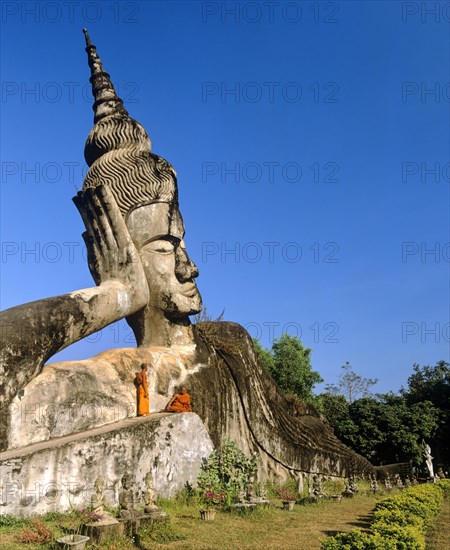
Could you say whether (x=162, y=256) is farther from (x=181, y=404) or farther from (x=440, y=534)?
(x=440, y=534)

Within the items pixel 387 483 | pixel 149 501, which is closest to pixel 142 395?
pixel 149 501

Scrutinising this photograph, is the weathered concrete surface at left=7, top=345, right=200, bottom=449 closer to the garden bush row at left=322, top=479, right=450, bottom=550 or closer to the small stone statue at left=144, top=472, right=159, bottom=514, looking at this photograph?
the small stone statue at left=144, top=472, right=159, bottom=514

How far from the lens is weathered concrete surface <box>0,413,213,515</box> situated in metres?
6.90

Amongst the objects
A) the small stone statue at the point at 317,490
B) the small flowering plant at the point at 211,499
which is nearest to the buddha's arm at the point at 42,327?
the small flowering plant at the point at 211,499

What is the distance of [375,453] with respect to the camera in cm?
2673

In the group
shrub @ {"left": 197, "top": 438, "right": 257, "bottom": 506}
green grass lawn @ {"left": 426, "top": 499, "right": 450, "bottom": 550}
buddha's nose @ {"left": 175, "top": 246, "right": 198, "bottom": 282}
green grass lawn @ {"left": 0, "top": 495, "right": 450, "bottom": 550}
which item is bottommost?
green grass lawn @ {"left": 426, "top": 499, "right": 450, "bottom": 550}

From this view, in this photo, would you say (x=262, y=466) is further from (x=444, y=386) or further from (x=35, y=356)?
(x=444, y=386)

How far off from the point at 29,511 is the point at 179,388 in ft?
12.5

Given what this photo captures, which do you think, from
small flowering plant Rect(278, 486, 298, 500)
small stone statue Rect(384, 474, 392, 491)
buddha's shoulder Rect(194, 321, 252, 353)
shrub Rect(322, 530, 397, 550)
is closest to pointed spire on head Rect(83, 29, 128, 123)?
buddha's shoulder Rect(194, 321, 252, 353)

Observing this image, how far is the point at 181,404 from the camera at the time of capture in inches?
377

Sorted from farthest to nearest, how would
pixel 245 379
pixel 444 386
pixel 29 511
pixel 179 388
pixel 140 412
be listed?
pixel 444 386, pixel 245 379, pixel 179 388, pixel 140 412, pixel 29 511

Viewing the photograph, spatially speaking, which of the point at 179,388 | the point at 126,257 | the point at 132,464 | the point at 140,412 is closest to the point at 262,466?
the point at 179,388

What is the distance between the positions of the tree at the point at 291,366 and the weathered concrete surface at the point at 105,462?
20175mm

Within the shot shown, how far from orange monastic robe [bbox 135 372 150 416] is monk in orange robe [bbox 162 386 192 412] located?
0.39 meters
